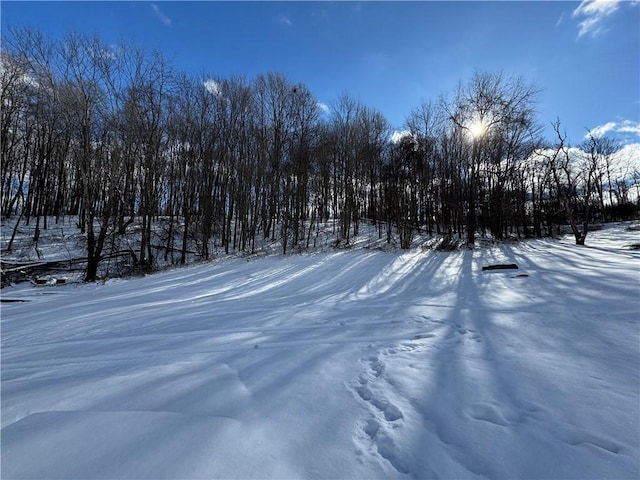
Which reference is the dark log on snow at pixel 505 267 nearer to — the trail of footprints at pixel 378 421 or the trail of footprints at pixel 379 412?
the trail of footprints at pixel 379 412

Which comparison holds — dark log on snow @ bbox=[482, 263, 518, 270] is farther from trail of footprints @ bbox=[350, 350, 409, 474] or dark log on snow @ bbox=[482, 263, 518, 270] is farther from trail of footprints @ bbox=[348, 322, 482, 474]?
trail of footprints @ bbox=[350, 350, 409, 474]

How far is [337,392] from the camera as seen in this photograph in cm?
255

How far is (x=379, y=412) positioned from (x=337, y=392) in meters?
0.42

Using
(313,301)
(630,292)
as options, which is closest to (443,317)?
(313,301)

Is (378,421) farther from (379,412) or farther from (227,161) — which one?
(227,161)

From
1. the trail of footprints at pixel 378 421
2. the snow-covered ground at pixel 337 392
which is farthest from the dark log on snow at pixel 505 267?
the trail of footprints at pixel 378 421

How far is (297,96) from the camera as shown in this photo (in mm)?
20000

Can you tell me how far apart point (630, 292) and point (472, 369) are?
438 centimetres

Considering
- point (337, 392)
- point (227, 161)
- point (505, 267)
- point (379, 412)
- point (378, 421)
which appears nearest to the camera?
point (378, 421)

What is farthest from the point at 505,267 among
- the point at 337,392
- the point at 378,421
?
the point at 378,421

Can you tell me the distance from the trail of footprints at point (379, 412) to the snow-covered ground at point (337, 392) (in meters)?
0.02

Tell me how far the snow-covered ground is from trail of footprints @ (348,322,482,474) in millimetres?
15

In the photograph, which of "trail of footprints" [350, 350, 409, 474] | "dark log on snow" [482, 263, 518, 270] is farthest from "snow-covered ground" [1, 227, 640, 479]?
"dark log on snow" [482, 263, 518, 270]

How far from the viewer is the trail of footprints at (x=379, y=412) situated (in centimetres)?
187
